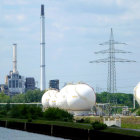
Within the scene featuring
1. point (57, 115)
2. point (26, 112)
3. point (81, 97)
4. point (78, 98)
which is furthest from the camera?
point (78, 98)

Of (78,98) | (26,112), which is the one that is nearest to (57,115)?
(26,112)

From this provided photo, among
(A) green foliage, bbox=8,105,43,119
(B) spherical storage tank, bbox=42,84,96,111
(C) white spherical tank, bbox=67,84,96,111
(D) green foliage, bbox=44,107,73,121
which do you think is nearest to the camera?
(D) green foliage, bbox=44,107,73,121

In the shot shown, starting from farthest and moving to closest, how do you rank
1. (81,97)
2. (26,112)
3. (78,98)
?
(78,98)
(81,97)
(26,112)

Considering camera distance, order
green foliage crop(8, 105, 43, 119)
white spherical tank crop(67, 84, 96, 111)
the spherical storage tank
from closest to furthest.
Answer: green foliage crop(8, 105, 43, 119) < white spherical tank crop(67, 84, 96, 111) < the spherical storage tank

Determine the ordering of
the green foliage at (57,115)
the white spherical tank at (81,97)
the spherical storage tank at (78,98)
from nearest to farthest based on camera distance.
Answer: the green foliage at (57,115) → the white spherical tank at (81,97) → the spherical storage tank at (78,98)

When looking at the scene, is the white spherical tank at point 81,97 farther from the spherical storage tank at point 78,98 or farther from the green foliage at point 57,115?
the green foliage at point 57,115

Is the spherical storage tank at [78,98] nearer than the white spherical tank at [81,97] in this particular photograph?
No

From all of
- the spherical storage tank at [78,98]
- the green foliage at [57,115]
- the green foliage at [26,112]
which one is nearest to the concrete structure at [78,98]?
the spherical storage tank at [78,98]

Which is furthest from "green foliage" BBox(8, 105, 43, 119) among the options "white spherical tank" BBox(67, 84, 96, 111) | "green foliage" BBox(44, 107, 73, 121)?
"white spherical tank" BBox(67, 84, 96, 111)

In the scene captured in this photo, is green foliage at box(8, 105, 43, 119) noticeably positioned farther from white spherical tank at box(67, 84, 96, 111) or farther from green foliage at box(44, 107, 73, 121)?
white spherical tank at box(67, 84, 96, 111)

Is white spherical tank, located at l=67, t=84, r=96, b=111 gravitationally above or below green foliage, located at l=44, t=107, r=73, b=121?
above

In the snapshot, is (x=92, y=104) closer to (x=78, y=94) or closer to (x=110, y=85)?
(x=78, y=94)

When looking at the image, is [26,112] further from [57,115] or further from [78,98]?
[78,98]

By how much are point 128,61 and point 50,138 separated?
3420 cm
